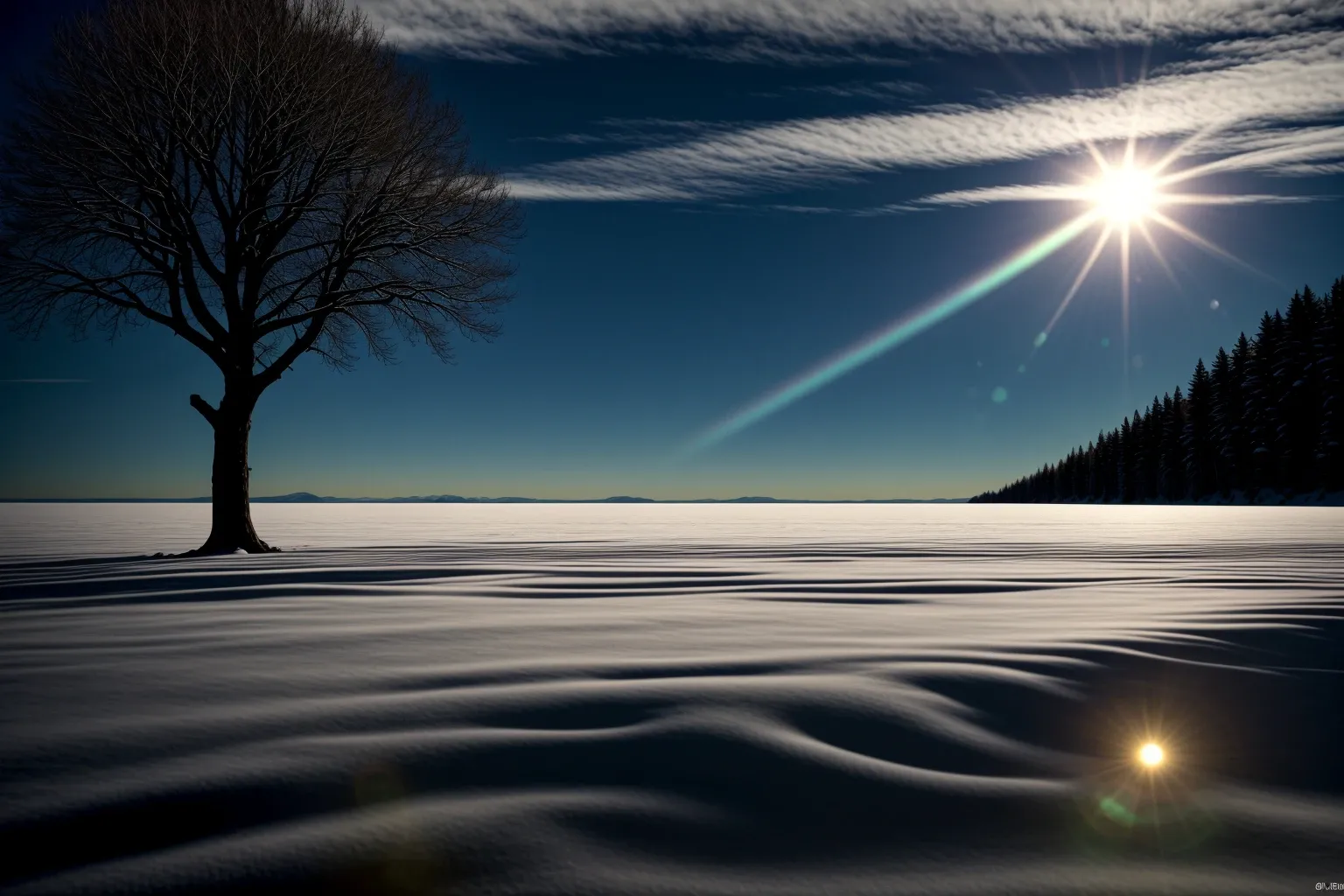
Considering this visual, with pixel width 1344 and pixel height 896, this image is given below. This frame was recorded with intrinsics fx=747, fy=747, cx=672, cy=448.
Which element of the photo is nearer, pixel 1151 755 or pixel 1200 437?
pixel 1151 755

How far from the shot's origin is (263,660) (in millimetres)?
2961

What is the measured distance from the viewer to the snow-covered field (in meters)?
1.29

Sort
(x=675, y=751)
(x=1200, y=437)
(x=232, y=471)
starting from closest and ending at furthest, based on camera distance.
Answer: (x=675, y=751), (x=232, y=471), (x=1200, y=437)

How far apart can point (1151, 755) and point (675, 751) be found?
1239mm

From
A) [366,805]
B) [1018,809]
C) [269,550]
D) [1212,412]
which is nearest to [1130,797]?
[1018,809]

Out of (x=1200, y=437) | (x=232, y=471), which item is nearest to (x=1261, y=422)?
(x=1200, y=437)

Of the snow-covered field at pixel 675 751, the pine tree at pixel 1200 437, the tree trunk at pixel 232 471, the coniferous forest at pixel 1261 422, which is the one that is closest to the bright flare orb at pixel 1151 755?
the snow-covered field at pixel 675 751

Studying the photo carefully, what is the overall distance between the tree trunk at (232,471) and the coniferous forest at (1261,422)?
203 ft

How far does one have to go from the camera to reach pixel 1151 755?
1938mm

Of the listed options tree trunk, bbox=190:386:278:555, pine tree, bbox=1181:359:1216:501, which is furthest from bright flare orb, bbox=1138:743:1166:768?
pine tree, bbox=1181:359:1216:501

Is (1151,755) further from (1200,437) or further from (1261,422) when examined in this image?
(1200,437)

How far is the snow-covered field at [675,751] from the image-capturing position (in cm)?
129

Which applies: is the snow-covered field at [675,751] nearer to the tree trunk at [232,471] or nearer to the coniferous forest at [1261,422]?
the tree trunk at [232,471]

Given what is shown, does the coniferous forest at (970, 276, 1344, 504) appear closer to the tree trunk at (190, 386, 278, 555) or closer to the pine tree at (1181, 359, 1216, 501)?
the pine tree at (1181, 359, 1216, 501)
